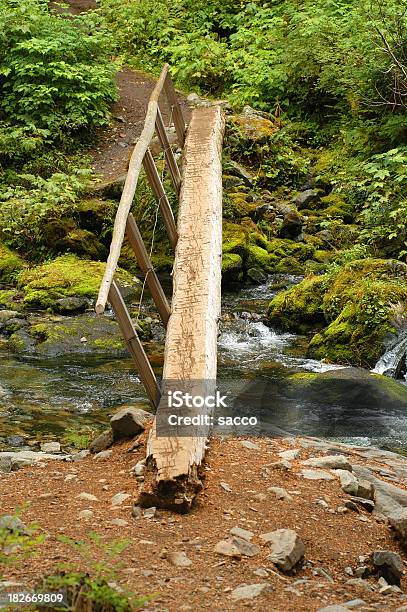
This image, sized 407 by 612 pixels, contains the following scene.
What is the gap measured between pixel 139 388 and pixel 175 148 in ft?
21.4

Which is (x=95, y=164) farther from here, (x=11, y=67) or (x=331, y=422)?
(x=331, y=422)

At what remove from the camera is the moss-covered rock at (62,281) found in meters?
9.96

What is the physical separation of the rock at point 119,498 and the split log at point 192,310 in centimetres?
13

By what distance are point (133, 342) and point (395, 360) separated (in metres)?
4.37

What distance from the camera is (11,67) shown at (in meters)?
14.7

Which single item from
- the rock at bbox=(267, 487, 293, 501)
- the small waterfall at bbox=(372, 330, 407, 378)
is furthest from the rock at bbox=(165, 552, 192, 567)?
the small waterfall at bbox=(372, 330, 407, 378)

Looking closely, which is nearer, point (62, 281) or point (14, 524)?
point (14, 524)

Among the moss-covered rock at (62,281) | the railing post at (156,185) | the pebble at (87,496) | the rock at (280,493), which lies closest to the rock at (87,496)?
the pebble at (87,496)

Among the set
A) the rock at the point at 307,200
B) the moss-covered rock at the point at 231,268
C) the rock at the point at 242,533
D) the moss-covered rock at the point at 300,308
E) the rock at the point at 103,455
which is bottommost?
the rock at the point at 103,455

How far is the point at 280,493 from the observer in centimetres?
385

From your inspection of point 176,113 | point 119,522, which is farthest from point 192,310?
point 176,113

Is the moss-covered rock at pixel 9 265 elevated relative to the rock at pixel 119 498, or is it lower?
elevated

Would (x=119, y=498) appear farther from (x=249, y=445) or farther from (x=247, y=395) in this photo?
(x=247, y=395)

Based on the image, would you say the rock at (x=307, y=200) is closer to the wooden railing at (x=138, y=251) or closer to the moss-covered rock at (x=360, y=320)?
the moss-covered rock at (x=360, y=320)
